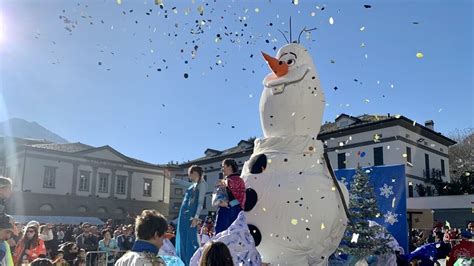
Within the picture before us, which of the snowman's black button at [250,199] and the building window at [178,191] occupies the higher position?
the building window at [178,191]

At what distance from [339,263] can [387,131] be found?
70.7ft

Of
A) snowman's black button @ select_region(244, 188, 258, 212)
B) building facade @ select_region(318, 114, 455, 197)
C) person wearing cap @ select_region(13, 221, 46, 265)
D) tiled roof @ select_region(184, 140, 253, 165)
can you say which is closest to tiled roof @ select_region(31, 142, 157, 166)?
tiled roof @ select_region(184, 140, 253, 165)

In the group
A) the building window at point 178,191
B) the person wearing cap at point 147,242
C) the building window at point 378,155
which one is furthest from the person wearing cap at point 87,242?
the building window at point 178,191

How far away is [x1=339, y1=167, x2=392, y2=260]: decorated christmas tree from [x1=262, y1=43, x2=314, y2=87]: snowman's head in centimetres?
299

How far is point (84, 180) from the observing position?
3994cm

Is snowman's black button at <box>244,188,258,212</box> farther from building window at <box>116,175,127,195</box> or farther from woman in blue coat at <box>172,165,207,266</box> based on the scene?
building window at <box>116,175,127,195</box>

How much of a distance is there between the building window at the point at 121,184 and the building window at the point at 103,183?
1.31 metres

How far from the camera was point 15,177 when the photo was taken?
35844 millimetres

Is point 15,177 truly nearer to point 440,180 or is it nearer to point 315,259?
point 440,180

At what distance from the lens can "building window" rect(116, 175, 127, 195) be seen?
1688 inches

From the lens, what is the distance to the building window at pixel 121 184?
141 ft

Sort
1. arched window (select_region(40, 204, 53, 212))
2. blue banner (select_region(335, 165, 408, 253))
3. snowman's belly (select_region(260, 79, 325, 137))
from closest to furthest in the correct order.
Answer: snowman's belly (select_region(260, 79, 325, 137))
blue banner (select_region(335, 165, 408, 253))
arched window (select_region(40, 204, 53, 212))

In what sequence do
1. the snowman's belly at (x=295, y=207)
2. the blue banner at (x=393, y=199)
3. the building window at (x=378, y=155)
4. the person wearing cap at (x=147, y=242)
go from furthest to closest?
the building window at (x=378, y=155)
the blue banner at (x=393, y=199)
the snowman's belly at (x=295, y=207)
the person wearing cap at (x=147, y=242)

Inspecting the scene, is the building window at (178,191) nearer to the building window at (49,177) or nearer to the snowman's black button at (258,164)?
the building window at (49,177)
